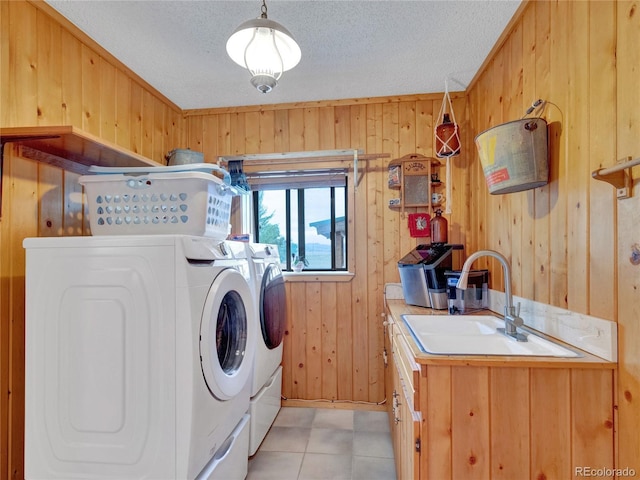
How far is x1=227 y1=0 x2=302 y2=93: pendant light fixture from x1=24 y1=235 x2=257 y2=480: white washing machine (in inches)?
28.8

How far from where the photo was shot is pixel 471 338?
1410 millimetres

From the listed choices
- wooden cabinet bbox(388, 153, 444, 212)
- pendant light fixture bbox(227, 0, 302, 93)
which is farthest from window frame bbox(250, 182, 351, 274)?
pendant light fixture bbox(227, 0, 302, 93)

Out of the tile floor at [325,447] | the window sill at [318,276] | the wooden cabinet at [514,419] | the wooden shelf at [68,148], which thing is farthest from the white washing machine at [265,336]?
the wooden cabinet at [514,419]

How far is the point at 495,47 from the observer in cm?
175

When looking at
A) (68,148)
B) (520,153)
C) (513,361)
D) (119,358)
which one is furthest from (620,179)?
(68,148)

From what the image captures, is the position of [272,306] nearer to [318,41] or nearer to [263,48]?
[263,48]

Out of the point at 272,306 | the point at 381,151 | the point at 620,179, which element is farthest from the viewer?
the point at 381,151

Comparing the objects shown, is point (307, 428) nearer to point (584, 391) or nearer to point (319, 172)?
point (584, 391)

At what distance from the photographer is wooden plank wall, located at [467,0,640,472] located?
895 millimetres

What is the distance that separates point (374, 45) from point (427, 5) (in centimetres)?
35

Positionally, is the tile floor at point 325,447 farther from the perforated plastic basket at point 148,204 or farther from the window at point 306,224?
the perforated plastic basket at point 148,204

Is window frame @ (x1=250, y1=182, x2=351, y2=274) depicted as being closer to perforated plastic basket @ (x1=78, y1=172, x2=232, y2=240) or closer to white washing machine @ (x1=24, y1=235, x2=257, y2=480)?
perforated plastic basket @ (x1=78, y1=172, x2=232, y2=240)

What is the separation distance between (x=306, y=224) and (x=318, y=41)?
133 centimetres

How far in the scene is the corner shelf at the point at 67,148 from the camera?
1.21 m
